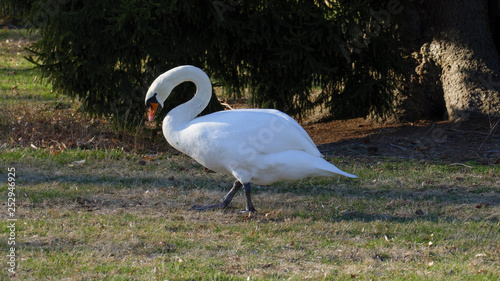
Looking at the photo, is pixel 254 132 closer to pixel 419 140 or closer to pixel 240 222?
pixel 240 222

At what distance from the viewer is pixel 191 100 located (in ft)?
18.7

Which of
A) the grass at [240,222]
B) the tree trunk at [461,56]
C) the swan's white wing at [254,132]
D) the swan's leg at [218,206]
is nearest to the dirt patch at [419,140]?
the tree trunk at [461,56]

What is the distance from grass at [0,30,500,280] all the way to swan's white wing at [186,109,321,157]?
2.18ft

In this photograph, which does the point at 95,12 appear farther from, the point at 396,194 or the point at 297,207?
the point at 396,194

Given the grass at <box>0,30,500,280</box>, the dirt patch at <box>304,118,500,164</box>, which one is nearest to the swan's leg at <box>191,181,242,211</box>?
the grass at <box>0,30,500,280</box>

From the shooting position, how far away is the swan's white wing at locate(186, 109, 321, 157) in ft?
17.2

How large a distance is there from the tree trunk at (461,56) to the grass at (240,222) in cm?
172

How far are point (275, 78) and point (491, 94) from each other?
10.1 feet

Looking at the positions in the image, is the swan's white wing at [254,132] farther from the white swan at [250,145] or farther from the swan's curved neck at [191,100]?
the swan's curved neck at [191,100]

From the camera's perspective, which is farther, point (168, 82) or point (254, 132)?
point (168, 82)

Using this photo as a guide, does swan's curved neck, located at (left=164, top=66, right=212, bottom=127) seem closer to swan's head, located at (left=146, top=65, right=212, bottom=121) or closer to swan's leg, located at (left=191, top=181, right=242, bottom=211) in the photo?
swan's head, located at (left=146, top=65, right=212, bottom=121)

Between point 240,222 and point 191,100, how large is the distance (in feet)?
3.94

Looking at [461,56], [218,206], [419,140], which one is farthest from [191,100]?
[461,56]

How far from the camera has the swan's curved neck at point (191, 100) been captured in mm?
5523
